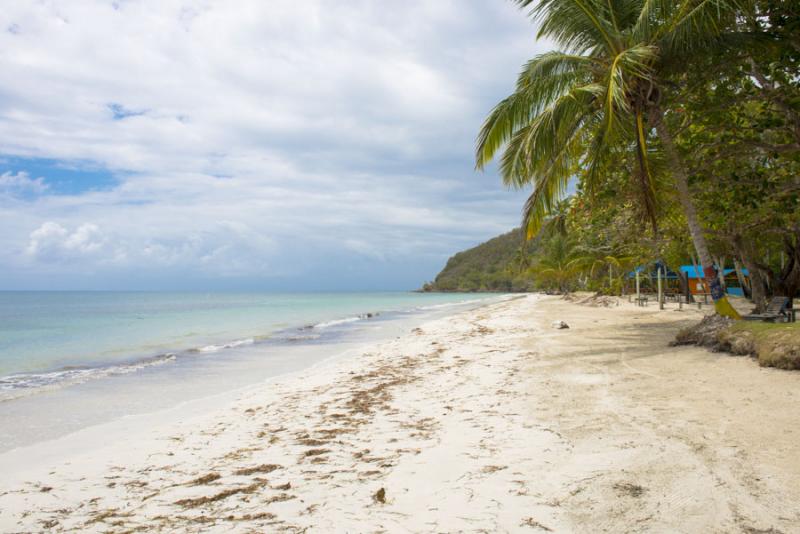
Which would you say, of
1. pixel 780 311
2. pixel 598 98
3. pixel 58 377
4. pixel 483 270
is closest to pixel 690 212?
pixel 598 98

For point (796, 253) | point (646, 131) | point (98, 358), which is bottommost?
point (98, 358)

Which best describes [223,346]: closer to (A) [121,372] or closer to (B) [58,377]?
(A) [121,372]

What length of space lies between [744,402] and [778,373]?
1.51m

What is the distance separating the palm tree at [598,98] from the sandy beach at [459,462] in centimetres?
371

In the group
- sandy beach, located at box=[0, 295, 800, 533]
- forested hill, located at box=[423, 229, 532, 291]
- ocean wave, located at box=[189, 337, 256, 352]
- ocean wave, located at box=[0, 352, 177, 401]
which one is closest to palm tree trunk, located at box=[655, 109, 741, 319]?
sandy beach, located at box=[0, 295, 800, 533]

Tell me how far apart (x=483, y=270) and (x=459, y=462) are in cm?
13030

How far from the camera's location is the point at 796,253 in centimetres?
1296

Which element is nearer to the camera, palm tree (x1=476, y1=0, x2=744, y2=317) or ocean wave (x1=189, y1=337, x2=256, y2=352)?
palm tree (x1=476, y1=0, x2=744, y2=317)

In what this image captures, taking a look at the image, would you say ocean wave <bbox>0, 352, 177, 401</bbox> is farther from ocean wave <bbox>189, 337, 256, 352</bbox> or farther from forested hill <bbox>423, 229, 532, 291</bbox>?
forested hill <bbox>423, 229, 532, 291</bbox>

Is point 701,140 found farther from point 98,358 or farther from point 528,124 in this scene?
point 98,358

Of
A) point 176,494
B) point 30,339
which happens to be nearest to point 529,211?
point 176,494

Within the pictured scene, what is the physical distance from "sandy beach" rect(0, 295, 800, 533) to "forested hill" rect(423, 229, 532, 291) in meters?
103

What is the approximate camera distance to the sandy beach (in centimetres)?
268

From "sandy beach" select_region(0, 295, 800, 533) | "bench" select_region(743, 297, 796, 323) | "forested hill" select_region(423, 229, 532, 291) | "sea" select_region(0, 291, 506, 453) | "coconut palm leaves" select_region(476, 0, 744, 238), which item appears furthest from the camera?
"forested hill" select_region(423, 229, 532, 291)
